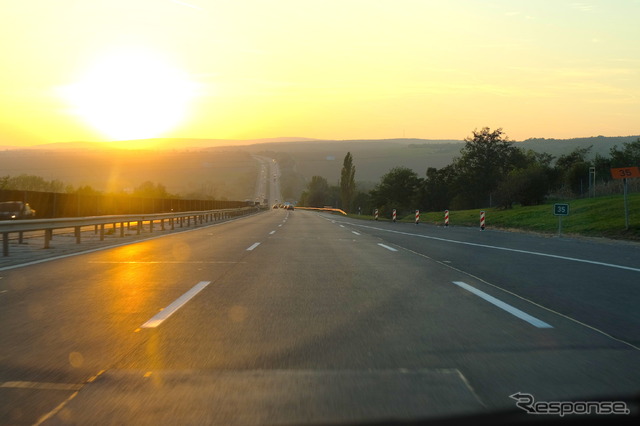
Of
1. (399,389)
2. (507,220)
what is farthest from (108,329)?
(507,220)

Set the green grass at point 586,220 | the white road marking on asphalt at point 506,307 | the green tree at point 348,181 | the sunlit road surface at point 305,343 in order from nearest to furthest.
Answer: the sunlit road surface at point 305,343
the white road marking on asphalt at point 506,307
the green grass at point 586,220
the green tree at point 348,181

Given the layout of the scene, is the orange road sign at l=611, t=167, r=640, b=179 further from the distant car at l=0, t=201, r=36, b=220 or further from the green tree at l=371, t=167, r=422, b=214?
the green tree at l=371, t=167, r=422, b=214

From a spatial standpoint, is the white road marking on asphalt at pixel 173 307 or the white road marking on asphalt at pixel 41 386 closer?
the white road marking on asphalt at pixel 41 386

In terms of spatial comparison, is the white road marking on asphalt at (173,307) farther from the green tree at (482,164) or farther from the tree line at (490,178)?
the green tree at (482,164)

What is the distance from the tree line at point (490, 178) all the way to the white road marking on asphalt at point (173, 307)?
124ft

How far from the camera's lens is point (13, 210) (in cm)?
2573

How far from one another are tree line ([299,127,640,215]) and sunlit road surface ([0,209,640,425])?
112 feet

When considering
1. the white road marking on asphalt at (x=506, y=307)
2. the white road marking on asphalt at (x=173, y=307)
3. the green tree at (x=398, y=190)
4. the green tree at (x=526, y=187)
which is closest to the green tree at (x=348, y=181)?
the green tree at (x=398, y=190)

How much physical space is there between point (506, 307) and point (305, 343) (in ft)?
10.3

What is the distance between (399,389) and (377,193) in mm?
107207

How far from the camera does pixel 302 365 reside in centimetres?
472

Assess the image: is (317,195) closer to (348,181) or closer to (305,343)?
(348,181)

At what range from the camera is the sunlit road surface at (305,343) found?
386 cm

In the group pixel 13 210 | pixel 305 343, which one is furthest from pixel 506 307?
pixel 13 210
